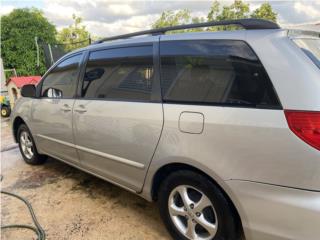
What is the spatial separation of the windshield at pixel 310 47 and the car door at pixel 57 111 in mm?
2411

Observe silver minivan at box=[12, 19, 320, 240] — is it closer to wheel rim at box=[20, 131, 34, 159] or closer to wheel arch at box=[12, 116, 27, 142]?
wheel rim at box=[20, 131, 34, 159]

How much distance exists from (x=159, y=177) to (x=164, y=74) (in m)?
0.85

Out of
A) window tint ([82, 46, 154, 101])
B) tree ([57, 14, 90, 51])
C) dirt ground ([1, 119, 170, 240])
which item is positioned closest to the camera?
window tint ([82, 46, 154, 101])

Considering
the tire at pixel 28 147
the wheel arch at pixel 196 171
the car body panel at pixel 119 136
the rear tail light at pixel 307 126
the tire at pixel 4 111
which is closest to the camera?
the rear tail light at pixel 307 126

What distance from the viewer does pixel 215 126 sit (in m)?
2.12

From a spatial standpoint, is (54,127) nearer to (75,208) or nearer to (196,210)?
(75,208)

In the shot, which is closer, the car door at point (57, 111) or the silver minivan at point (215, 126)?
the silver minivan at point (215, 126)

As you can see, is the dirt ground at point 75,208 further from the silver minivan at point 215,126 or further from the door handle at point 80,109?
the door handle at point 80,109

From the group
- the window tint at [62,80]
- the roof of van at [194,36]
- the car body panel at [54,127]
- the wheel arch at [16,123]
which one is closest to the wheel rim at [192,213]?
the roof of van at [194,36]

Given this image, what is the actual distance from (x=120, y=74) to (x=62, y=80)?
119 cm

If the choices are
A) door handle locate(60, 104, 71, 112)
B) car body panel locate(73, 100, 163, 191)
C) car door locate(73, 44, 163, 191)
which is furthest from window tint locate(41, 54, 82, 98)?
car body panel locate(73, 100, 163, 191)

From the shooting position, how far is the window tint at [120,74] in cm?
277

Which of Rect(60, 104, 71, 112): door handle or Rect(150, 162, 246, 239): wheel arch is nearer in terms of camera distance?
Rect(150, 162, 246, 239): wheel arch

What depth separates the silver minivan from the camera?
1.85 m
